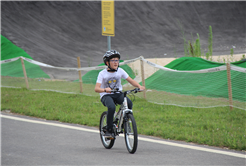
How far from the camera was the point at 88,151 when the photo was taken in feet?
18.4

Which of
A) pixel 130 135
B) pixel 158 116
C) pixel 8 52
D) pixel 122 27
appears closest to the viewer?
pixel 130 135

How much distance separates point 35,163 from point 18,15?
129ft

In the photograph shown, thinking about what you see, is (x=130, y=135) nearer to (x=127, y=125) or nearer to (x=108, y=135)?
(x=127, y=125)

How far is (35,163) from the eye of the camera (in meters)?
4.95

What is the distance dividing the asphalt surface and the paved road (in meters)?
20.9

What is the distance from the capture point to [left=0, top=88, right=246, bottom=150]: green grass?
249 inches

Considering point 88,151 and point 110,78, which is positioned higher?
point 110,78

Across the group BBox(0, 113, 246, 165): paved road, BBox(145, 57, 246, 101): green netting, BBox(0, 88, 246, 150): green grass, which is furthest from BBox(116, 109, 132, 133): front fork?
BBox(145, 57, 246, 101): green netting

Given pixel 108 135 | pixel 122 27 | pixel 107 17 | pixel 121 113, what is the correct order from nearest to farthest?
pixel 121 113 → pixel 108 135 → pixel 107 17 → pixel 122 27

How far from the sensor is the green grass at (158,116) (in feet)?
20.8

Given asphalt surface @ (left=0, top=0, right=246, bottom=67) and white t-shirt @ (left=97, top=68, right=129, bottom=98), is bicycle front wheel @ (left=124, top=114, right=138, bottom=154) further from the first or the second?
asphalt surface @ (left=0, top=0, right=246, bottom=67)

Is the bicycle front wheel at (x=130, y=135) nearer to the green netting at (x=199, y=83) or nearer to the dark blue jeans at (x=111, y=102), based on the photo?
the dark blue jeans at (x=111, y=102)

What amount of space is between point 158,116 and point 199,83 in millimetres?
2031

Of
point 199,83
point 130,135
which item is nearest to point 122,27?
point 199,83
